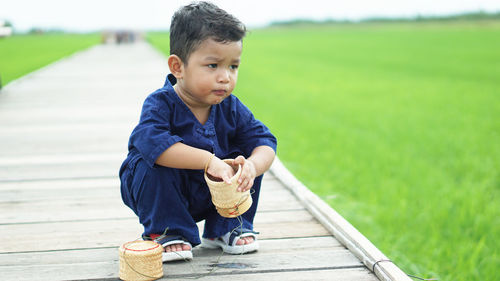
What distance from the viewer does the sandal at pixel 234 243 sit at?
92.0 inches

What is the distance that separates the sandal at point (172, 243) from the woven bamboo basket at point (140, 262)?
0.13 meters

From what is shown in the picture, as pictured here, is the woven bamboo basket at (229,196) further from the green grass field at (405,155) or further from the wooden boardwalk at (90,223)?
the green grass field at (405,155)

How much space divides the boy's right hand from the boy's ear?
0.40 m

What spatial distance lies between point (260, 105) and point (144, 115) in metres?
7.87

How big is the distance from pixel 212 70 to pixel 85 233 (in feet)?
3.32

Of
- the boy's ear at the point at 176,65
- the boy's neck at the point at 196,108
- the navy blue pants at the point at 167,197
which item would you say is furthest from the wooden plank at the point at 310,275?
the boy's ear at the point at 176,65

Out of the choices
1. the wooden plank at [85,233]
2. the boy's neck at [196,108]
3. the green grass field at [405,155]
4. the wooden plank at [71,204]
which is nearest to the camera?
the boy's neck at [196,108]

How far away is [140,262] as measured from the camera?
2.02 metres

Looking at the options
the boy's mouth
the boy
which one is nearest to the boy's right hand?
the boy

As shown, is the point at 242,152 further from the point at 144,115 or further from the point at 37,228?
the point at 37,228

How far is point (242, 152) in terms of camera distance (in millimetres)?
2451

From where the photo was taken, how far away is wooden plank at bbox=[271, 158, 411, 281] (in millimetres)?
2066

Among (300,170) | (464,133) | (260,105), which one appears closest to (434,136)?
(464,133)

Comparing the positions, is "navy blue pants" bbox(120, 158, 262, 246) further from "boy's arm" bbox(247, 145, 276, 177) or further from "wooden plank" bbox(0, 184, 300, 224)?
"wooden plank" bbox(0, 184, 300, 224)
